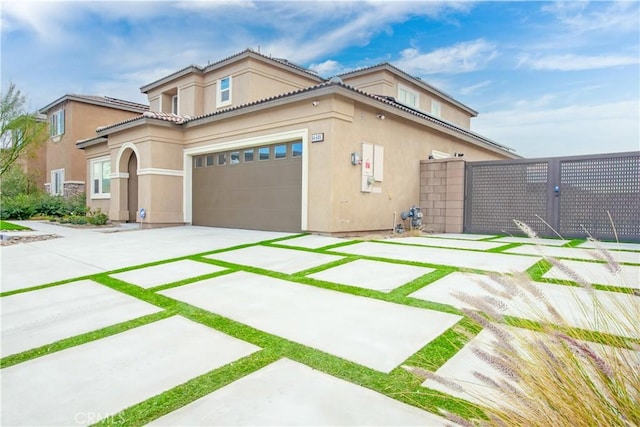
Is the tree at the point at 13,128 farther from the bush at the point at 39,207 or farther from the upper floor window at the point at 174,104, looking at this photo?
the upper floor window at the point at 174,104

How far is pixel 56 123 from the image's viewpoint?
22719 mm

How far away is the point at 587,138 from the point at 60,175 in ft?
86.5

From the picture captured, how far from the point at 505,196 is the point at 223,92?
11734 mm

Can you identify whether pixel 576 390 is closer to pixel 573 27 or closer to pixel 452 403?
pixel 452 403

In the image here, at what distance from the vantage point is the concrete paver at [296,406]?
214 cm

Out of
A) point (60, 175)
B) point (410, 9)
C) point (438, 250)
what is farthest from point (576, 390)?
point (60, 175)

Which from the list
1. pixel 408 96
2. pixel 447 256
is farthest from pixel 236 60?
pixel 447 256

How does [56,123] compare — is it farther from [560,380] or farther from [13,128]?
[560,380]

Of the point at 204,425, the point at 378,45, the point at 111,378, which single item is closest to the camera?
the point at 204,425

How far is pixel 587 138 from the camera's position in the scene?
11320 mm

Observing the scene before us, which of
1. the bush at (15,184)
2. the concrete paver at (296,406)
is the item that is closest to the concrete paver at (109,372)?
the concrete paver at (296,406)

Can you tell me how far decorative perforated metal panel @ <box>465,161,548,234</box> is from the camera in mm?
10297

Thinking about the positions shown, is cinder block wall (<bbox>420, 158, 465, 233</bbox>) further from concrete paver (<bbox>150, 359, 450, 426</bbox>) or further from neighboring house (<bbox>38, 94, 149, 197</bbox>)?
neighboring house (<bbox>38, 94, 149, 197</bbox>)

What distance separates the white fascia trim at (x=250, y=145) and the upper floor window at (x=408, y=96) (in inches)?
345
